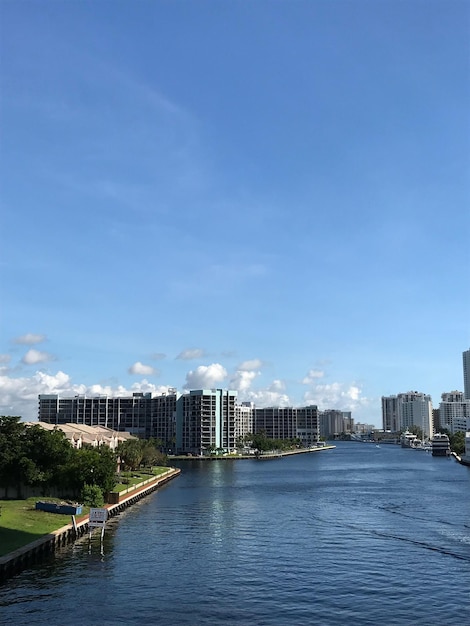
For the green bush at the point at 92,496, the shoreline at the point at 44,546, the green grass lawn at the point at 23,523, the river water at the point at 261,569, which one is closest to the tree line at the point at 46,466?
the green bush at the point at 92,496

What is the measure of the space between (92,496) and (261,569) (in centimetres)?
2942

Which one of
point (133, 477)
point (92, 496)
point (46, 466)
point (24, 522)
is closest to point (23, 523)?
point (24, 522)

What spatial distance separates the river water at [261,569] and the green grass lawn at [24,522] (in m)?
3.25

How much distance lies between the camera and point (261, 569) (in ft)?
169

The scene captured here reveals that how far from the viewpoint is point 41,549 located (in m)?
54.8

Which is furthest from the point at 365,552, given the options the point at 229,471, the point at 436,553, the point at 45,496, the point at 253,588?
the point at 229,471

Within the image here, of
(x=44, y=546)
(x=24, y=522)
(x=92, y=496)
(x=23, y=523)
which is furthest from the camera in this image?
(x=92, y=496)

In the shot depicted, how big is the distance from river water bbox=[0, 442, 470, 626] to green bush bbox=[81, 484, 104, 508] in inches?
149

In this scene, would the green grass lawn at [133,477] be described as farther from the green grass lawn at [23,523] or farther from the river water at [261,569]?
the green grass lawn at [23,523]

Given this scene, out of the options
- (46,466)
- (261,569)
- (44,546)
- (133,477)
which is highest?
(46,466)

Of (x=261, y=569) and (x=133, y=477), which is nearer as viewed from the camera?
(x=261, y=569)

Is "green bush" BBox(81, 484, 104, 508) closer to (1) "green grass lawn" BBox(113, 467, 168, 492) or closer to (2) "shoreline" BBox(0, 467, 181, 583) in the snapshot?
(2) "shoreline" BBox(0, 467, 181, 583)

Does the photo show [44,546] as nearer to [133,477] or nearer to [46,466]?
[46,466]

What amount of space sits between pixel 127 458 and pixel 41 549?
79276mm
